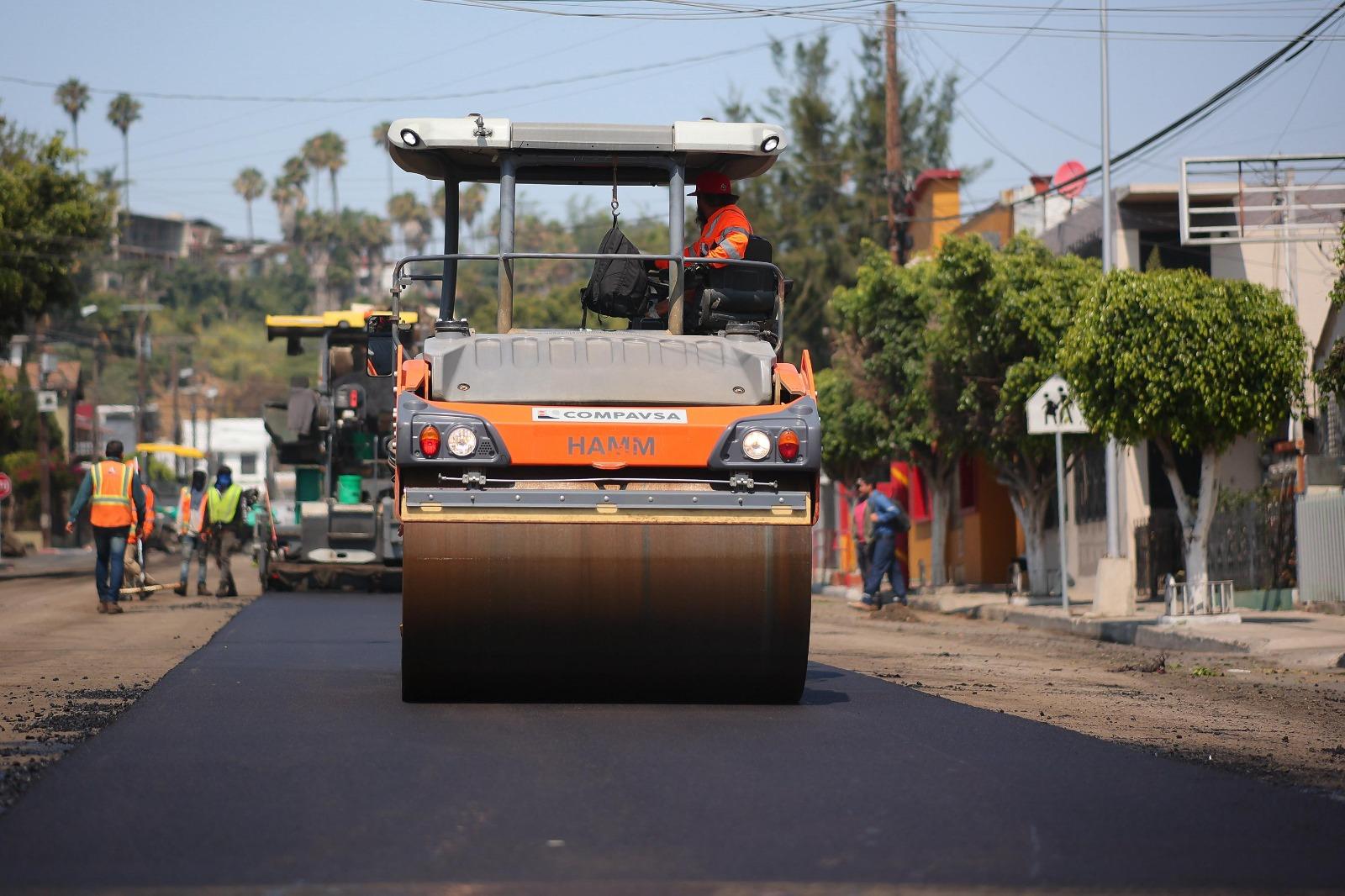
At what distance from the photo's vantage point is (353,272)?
12488cm

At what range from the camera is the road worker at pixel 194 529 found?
2466cm

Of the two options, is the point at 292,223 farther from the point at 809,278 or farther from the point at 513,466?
the point at 513,466

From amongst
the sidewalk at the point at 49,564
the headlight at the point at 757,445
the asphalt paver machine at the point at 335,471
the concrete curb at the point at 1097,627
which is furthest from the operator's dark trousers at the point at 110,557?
the sidewalk at the point at 49,564

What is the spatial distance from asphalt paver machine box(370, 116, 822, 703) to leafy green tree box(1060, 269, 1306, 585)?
11.1m

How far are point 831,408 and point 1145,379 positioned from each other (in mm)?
15200

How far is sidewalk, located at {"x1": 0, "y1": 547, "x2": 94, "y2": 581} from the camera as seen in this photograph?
38125 millimetres

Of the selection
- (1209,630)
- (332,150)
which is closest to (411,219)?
(332,150)

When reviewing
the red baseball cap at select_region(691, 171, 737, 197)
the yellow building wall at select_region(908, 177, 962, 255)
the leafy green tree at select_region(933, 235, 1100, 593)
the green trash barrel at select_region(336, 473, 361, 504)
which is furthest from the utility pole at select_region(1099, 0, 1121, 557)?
the yellow building wall at select_region(908, 177, 962, 255)

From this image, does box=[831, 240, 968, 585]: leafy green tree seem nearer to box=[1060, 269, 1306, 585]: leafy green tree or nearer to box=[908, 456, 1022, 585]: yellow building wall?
box=[908, 456, 1022, 585]: yellow building wall

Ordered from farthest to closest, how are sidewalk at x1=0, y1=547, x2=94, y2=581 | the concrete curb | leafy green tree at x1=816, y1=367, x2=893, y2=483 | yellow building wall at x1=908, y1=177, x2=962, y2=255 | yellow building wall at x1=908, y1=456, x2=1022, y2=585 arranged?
yellow building wall at x1=908, y1=177, x2=962, y2=255, sidewalk at x1=0, y1=547, x2=94, y2=581, yellow building wall at x1=908, y1=456, x2=1022, y2=585, leafy green tree at x1=816, y1=367, x2=893, y2=483, the concrete curb

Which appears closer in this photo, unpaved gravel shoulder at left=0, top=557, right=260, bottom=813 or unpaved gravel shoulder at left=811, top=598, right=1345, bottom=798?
unpaved gravel shoulder at left=0, top=557, right=260, bottom=813

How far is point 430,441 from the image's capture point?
8102mm

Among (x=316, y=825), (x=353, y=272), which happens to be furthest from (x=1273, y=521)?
(x=353, y=272)

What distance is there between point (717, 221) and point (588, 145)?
76cm
